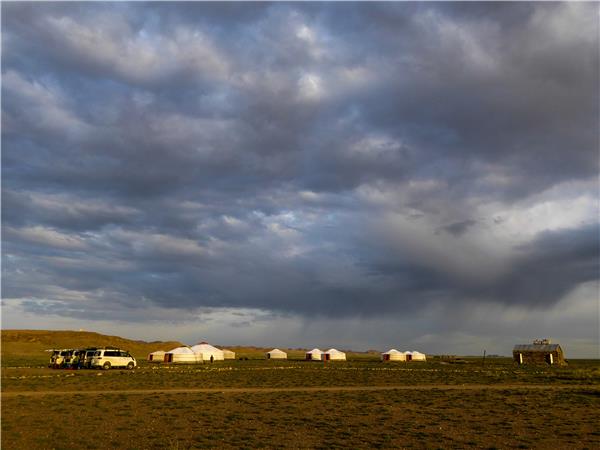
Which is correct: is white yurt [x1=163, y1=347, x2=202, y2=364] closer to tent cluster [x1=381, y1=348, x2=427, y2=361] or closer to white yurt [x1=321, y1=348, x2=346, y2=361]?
white yurt [x1=321, y1=348, x2=346, y2=361]

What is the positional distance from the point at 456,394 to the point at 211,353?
73226 millimetres

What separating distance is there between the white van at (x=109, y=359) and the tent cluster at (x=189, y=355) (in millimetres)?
26915

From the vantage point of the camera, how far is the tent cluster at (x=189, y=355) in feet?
302

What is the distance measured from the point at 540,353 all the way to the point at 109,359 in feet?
277

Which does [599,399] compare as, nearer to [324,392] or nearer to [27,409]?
[324,392]

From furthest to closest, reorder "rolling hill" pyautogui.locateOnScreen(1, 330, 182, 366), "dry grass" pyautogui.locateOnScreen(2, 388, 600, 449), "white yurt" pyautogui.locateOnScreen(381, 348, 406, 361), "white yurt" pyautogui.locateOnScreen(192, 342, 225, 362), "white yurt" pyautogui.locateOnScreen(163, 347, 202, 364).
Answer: "rolling hill" pyautogui.locateOnScreen(1, 330, 182, 366) < "white yurt" pyautogui.locateOnScreen(381, 348, 406, 361) < "white yurt" pyautogui.locateOnScreen(192, 342, 225, 362) < "white yurt" pyautogui.locateOnScreen(163, 347, 202, 364) < "dry grass" pyautogui.locateOnScreen(2, 388, 600, 449)

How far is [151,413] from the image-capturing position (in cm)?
2481

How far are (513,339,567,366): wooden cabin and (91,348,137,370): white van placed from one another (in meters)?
80.2

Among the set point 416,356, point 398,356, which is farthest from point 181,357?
point 416,356

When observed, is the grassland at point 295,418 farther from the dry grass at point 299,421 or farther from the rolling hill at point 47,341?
the rolling hill at point 47,341

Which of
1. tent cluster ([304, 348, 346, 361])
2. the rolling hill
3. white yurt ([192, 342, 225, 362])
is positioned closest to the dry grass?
white yurt ([192, 342, 225, 362])

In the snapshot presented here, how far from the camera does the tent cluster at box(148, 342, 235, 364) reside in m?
91.9

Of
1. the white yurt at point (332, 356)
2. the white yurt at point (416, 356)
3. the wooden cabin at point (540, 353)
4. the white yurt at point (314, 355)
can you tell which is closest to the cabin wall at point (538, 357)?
the wooden cabin at point (540, 353)

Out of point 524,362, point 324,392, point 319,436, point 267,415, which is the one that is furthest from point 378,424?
point 524,362
